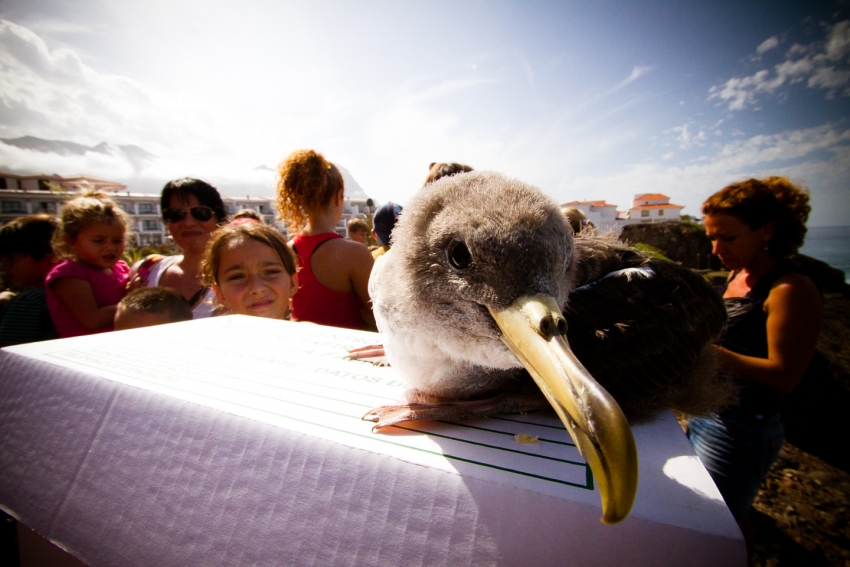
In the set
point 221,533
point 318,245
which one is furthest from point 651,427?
point 318,245

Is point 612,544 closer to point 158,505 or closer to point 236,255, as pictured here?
point 158,505

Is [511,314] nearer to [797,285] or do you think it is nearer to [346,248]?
[346,248]

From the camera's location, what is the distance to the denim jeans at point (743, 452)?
6.94 feet

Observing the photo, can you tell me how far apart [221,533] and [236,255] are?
6.08 ft

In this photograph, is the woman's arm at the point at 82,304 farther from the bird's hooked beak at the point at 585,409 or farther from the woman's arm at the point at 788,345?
the woman's arm at the point at 788,345

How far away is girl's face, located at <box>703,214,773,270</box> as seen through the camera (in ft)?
7.38

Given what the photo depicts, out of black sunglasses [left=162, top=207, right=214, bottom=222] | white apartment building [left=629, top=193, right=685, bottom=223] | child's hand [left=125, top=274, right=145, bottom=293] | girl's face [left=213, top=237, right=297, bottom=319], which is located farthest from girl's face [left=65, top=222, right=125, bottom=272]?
white apartment building [left=629, top=193, right=685, bottom=223]

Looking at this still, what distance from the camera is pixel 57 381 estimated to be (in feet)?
3.70

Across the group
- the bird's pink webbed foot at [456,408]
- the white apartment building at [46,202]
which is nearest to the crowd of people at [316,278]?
A: the bird's pink webbed foot at [456,408]

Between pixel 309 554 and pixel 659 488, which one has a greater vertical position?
pixel 659 488

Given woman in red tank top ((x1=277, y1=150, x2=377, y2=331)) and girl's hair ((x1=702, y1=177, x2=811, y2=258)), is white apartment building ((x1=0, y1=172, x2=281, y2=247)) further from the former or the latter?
girl's hair ((x1=702, y1=177, x2=811, y2=258))

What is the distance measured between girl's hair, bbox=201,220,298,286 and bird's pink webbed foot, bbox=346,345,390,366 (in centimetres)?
128

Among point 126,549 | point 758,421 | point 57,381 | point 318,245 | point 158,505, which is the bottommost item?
point 758,421

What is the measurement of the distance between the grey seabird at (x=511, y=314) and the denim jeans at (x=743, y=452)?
1319mm
